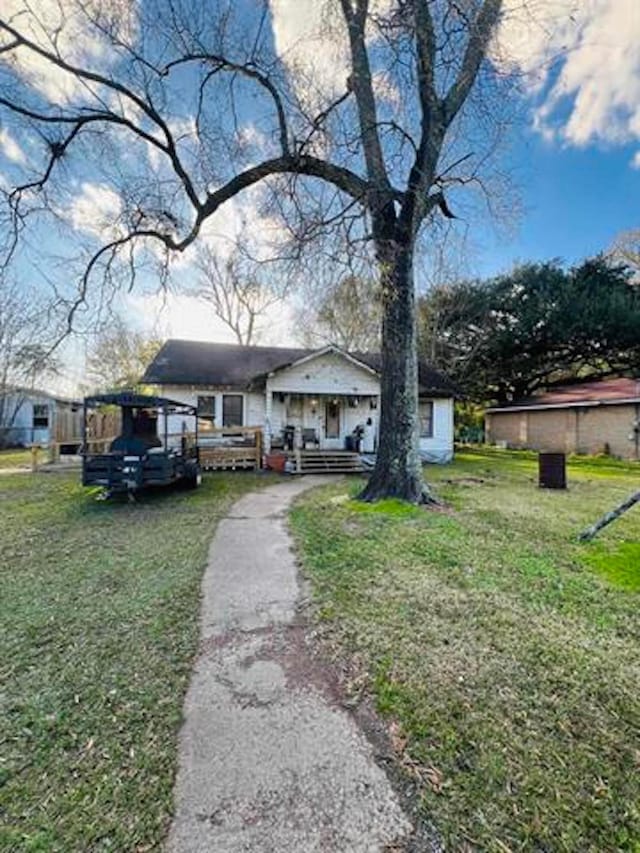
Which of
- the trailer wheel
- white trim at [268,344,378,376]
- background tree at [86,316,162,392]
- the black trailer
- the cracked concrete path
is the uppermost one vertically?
background tree at [86,316,162,392]

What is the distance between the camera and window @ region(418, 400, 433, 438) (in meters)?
18.9

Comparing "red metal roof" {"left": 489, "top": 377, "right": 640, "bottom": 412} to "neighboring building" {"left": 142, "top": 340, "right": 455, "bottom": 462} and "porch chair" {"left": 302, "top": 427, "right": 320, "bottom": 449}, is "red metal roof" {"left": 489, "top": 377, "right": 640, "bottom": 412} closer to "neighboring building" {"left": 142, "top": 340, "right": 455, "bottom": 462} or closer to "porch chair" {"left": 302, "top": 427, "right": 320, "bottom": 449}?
"neighboring building" {"left": 142, "top": 340, "right": 455, "bottom": 462}

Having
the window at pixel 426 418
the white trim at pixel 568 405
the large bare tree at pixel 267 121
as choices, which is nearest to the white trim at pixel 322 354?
the window at pixel 426 418

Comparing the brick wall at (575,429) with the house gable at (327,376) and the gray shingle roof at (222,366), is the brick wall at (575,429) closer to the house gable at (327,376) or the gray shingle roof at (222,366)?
the gray shingle roof at (222,366)

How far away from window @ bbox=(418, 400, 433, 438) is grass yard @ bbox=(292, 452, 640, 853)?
11.7m

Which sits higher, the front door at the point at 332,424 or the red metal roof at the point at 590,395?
the red metal roof at the point at 590,395

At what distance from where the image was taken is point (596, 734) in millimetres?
2506

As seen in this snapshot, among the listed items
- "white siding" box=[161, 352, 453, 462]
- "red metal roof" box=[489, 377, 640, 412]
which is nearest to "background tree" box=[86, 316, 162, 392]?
"white siding" box=[161, 352, 453, 462]

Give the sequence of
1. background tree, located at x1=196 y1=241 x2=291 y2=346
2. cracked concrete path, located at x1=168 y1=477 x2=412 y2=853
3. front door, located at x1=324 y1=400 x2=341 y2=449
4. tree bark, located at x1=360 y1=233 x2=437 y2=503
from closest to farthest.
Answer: cracked concrete path, located at x1=168 y1=477 x2=412 y2=853, tree bark, located at x1=360 y1=233 x2=437 y2=503, front door, located at x1=324 y1=400 x2=341 y2=449, background tree, located at x1=196 y1=241 x2=291 y2=346

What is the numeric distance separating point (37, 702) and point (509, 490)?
10736mm

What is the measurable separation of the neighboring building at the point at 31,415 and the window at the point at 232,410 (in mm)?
12282

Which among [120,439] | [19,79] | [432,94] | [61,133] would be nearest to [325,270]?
[432,94]

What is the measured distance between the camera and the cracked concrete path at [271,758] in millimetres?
1897

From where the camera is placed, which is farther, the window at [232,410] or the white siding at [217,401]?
the window at [232,410]
